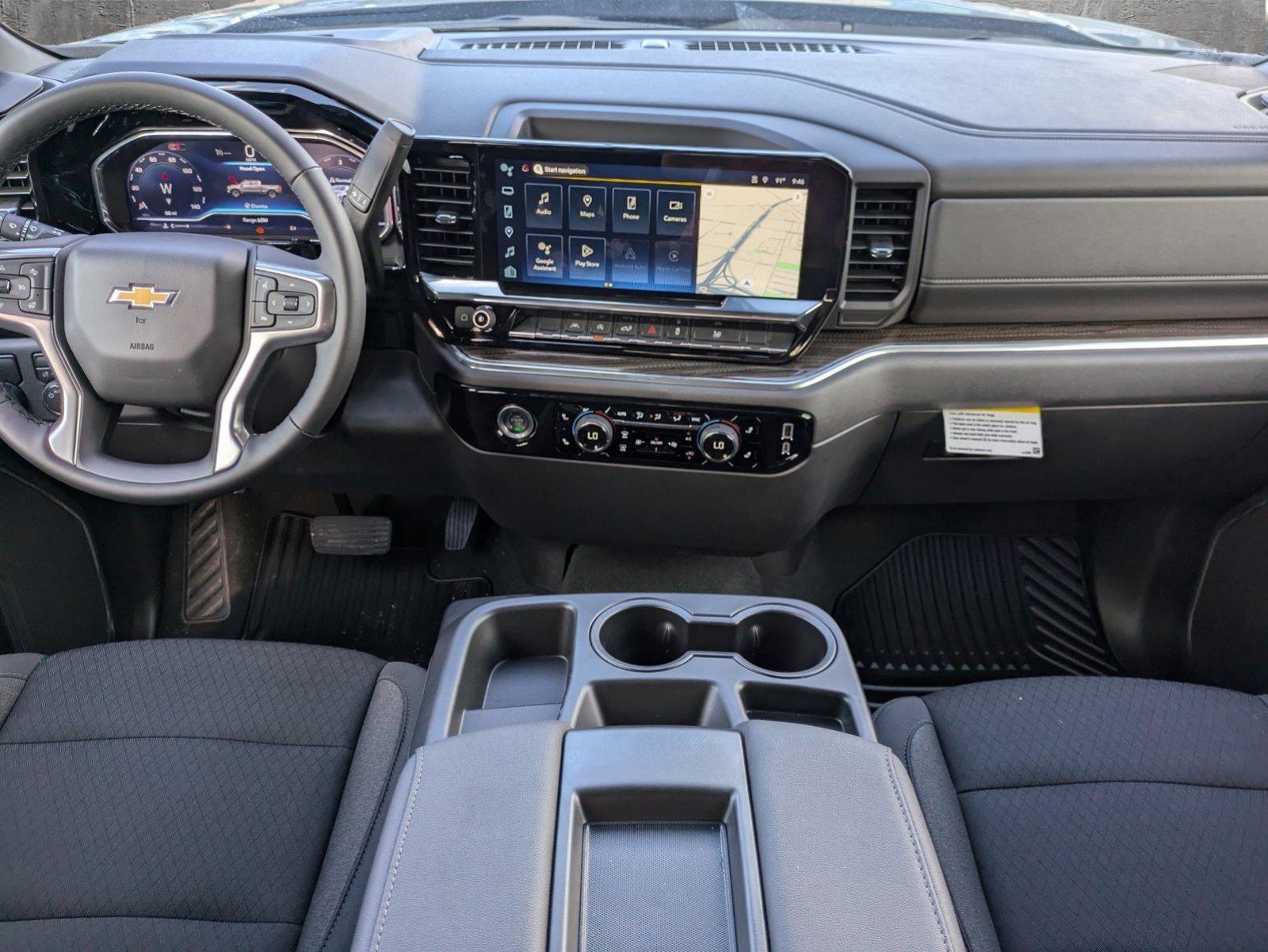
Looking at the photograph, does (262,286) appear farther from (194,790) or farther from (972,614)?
(972,614)

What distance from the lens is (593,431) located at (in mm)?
1532

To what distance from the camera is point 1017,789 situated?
1.11 metres

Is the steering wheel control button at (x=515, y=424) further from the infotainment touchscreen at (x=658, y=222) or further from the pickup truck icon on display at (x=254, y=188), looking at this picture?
the pickup truck icon on display at (x=254, y=188)

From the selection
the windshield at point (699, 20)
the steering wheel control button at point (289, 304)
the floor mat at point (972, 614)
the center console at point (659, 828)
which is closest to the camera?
the center console at point (659, 828)

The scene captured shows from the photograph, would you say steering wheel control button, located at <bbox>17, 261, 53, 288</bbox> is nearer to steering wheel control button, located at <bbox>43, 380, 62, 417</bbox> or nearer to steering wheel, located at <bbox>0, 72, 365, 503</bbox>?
steering wheel, located at <bbox>0, 72, 365, 503</bbox>

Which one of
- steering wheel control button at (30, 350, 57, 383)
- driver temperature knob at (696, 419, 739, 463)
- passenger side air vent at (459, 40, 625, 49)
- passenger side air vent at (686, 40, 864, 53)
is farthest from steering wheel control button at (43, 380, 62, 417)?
passenger side air vent at (686, 40, 864, 53)

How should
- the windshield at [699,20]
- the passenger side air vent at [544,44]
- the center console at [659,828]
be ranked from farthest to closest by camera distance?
1. the windshield at [699,20]
2. the passenger side air vent at [544,44]
3. the center console at [659,828]

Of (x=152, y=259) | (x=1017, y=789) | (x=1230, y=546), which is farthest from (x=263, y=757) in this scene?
(x=1230, y=546)

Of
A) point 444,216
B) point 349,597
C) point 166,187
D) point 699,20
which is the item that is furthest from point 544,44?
point 349,597

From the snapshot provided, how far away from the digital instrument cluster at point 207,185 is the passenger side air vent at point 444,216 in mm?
67

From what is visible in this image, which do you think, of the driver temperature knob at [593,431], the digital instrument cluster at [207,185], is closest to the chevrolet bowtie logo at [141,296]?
the digital instrument cluster at [207,185]

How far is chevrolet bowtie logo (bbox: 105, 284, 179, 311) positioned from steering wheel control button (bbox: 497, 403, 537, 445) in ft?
1.74

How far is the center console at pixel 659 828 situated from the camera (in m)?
0.81

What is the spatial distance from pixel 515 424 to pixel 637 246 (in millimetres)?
380
